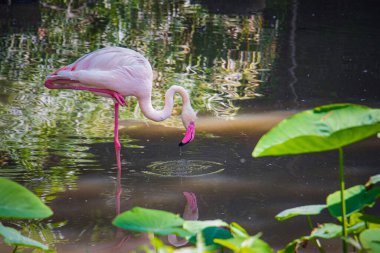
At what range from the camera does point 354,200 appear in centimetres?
A: 260

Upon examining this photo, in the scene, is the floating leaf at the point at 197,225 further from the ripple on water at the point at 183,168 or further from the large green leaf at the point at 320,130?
the ripple on water at the point at 183,168

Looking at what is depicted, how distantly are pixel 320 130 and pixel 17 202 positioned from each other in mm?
907

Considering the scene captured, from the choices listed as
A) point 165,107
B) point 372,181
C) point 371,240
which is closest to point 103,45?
point 165,107

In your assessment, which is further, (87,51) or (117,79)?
(87,51)

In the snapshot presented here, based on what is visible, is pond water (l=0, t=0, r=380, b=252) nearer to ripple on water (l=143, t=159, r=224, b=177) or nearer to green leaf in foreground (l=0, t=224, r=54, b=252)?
ripple on water (l=143, t=159, r=224, b=177)

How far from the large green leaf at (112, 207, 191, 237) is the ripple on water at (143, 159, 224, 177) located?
2.78 meters

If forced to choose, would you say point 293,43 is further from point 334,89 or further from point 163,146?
point 163,146

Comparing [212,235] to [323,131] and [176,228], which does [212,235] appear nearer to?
[176,228]

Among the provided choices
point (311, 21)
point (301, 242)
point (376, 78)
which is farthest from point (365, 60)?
point (301, 242)

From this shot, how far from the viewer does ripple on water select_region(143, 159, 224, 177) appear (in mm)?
5199

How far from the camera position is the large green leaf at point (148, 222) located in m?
2.32

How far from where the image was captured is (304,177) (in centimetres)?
512

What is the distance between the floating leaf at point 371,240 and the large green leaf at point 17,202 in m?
0.95

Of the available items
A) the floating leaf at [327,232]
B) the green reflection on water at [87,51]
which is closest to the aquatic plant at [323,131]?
the floating leaf at [327,232]
